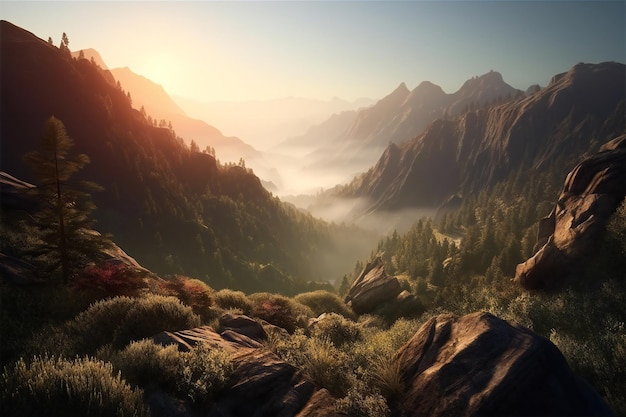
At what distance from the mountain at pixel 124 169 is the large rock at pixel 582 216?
393ft

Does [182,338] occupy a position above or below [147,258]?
above

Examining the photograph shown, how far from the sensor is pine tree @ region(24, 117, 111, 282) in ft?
52.9

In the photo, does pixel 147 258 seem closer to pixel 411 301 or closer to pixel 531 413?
pixel 411 301

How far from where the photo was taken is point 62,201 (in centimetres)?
1694

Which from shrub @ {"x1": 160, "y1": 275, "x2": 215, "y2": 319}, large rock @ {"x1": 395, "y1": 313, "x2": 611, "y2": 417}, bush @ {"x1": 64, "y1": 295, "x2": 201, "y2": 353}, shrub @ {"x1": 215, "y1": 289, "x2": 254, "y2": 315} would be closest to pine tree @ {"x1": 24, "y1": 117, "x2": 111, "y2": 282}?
shrub @ {"x1": 160, "y1": 275, "x2": 215, "y2": 319}

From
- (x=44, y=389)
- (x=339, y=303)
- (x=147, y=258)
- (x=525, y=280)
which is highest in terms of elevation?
(x=44, y=389)

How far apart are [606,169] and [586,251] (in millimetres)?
7905

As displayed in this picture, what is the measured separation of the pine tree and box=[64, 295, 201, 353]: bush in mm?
6550

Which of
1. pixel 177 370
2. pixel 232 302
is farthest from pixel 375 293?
pixel 177 370

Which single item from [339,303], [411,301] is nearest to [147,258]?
[339,303]

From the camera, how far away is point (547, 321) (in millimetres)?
17375

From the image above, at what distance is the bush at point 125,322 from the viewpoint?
11048 millimetres

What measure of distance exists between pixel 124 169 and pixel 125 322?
5546 inches

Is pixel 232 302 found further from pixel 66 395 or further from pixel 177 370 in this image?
pixel 66 395
